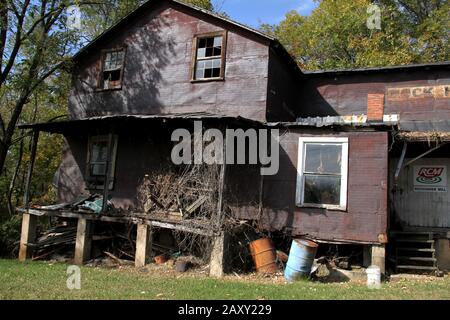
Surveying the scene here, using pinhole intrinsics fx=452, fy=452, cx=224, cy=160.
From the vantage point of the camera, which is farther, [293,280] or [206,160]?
[206,160]

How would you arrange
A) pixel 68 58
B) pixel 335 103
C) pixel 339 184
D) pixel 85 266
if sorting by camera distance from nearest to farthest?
1. pixel 339 184
2. pixel 85 266
3. pixel 335 103
4. pixel 68 58

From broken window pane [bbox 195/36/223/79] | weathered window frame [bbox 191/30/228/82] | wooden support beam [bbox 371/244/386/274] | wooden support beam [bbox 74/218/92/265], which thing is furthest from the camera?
broken window pane [bbox 195/36/223/79]

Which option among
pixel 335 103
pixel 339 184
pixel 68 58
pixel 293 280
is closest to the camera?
pixel 293 280

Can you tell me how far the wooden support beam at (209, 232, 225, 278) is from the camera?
10.3m

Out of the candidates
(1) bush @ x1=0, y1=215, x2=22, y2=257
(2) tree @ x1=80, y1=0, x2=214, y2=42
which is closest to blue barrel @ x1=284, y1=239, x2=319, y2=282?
(1) bush @ x1=0, y1=215, x2=22, y2=257

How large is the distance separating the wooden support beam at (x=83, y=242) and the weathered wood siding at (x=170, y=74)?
4426 millimetres

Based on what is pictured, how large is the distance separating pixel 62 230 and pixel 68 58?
21.2 ft

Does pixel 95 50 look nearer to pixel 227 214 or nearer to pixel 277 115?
pixel 277 115

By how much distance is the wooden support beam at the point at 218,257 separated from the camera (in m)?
10.3

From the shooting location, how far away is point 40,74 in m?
19.5

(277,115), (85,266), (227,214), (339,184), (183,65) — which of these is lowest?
(85,266)

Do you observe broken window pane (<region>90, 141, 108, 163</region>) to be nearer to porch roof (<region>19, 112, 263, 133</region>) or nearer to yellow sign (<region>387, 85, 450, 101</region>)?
porch roof (<region>19, 112, 263, 133</region>)

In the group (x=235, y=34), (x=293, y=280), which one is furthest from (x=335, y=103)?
(x=293, y=280)

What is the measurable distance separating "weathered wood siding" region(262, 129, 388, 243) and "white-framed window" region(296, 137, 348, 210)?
0.13 metres
